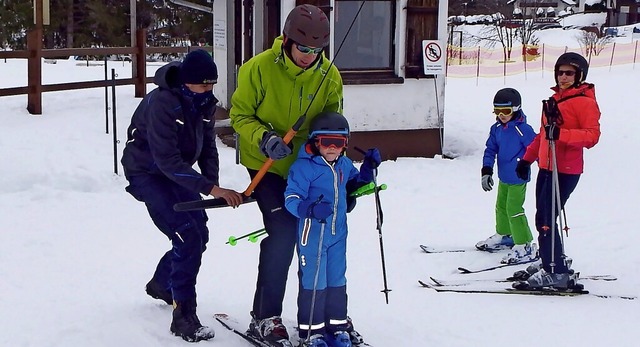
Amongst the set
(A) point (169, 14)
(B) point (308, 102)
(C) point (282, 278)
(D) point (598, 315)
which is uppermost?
(A) point (169, 14)

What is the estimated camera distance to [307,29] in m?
4.10

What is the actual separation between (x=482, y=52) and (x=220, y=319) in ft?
108

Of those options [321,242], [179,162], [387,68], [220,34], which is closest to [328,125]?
[321,242]

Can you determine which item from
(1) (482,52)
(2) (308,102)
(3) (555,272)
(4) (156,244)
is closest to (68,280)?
(4) (156,244)

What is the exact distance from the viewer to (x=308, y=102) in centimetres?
438

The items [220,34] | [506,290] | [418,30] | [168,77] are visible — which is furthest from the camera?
[220,34]

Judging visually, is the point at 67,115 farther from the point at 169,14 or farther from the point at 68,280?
the point at 169,14

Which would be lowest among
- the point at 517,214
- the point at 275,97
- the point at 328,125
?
the point at 517,214

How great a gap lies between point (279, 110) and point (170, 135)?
0.58 meters

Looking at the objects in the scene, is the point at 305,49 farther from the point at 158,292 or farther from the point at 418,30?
the point at 418,30

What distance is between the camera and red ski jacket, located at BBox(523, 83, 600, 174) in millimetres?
5594

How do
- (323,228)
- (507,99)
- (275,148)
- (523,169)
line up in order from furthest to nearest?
(507,99)
(523,169)
(323,228)
(275,148)

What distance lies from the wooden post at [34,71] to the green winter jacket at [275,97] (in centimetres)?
812

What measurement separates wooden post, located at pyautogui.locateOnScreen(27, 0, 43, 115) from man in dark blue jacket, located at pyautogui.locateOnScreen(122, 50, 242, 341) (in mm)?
7718
